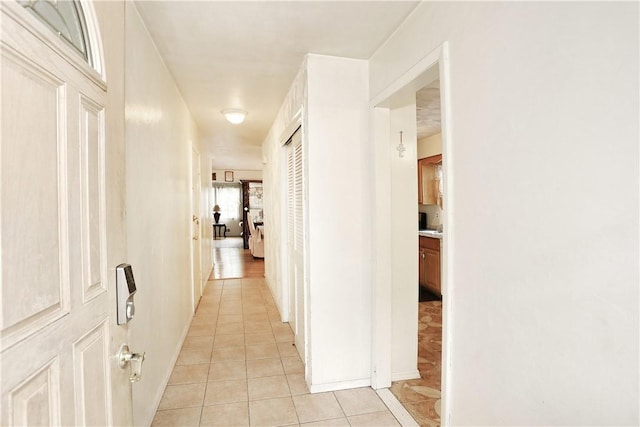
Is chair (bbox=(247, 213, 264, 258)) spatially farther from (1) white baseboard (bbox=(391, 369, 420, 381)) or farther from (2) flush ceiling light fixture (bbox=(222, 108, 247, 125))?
(1) white baseboard (bbox=(391, 369, 420, 381))

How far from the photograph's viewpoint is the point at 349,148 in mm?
2379

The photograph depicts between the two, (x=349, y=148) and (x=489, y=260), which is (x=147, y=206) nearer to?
(x=349, y=148)

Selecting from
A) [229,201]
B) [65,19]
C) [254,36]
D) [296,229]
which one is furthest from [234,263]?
[65,19]

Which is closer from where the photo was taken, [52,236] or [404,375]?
[52,236]

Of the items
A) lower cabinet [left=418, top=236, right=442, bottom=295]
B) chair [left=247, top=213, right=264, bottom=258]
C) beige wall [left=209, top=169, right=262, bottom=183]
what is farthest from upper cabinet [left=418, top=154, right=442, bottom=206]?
beige wall [left=209, top=169, right=262, bottom=183]

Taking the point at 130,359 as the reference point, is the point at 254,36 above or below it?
above

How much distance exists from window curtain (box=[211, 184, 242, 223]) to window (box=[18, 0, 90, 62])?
1223 centimetres

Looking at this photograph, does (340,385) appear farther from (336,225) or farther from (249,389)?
(336,225)

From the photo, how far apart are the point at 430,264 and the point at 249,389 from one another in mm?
3158

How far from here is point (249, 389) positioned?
240cm

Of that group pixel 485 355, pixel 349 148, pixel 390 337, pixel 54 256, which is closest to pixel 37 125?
pixel 54 256

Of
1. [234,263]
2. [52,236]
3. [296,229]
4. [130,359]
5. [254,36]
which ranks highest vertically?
[254,36]

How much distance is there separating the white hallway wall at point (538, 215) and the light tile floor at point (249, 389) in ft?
3.06

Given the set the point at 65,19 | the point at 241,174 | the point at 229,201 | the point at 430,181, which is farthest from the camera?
the point at 229,201
